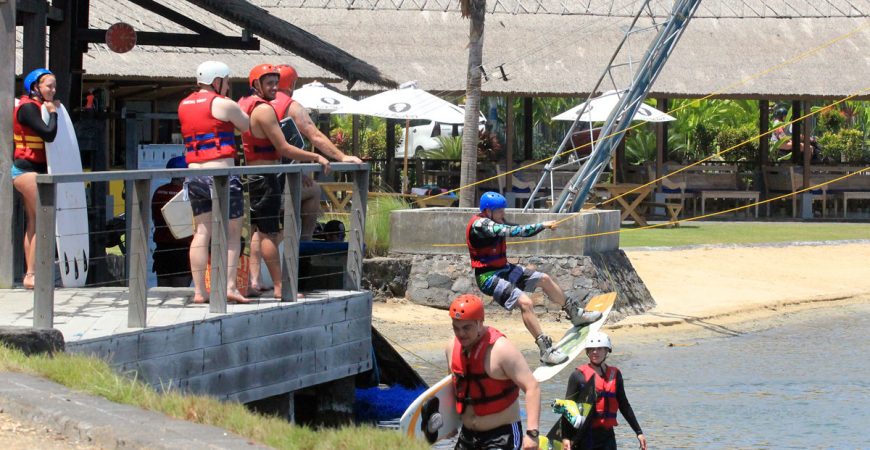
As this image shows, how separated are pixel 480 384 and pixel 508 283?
476cm

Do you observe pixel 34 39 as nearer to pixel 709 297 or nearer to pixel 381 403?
pixel 381 403

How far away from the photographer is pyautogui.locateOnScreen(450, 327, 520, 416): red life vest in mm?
8039

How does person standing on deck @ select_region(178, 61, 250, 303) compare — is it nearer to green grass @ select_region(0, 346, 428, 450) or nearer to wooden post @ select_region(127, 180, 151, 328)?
wooden post @ select_region(127, 180, 151, 328)

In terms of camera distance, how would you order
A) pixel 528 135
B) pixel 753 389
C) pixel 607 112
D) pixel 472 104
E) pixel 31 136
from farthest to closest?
pixel 528 135, pixel 607 112, pixel 472 104, pixel 753 389, pixel 31 136

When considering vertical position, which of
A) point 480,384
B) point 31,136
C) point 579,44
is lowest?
point 480,384

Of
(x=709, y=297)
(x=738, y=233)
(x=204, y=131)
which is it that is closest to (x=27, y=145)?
(x=204, y=131)

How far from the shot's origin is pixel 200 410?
6840mm

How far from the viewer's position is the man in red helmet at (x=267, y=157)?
32.8 feet

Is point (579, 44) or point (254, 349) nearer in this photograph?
point (254, 349)

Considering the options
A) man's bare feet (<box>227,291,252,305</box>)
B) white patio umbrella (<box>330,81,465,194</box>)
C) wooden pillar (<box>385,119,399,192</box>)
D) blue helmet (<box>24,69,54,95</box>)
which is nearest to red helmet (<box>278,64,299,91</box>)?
blue helmet (<box>24,69,54,95</box>)

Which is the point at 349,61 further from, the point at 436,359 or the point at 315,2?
the point at 315,2

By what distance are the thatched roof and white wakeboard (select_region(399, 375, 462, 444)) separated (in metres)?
19.5

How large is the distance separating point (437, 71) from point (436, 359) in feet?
48.7

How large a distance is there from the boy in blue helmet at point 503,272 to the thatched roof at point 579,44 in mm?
15332
